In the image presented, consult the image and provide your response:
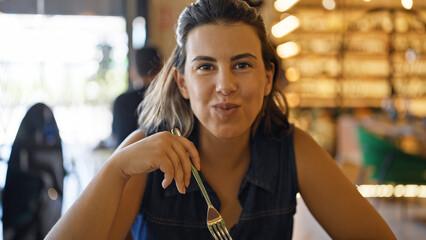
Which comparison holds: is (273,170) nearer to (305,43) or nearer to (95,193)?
(95,193)

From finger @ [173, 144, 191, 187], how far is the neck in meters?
0.28

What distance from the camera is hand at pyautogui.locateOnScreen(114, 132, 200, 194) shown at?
1.16 meters

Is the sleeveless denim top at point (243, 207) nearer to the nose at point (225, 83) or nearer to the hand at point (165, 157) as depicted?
the hand at point (165, 157)

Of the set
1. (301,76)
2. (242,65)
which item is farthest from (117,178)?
(301,76)

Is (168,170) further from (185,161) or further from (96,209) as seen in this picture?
(96,209)

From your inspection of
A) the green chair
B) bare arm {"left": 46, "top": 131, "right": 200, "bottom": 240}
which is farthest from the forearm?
the green chair

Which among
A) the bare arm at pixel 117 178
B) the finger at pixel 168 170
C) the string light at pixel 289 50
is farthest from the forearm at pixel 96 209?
the string light at pixel 289 50

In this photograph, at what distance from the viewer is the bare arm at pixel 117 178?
1157 millimetres

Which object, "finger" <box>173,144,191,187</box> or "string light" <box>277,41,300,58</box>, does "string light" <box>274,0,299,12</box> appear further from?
"finger" <box>173,144,191,187</box>

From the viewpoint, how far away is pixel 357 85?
26.6ft

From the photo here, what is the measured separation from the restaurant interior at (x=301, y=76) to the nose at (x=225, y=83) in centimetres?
47

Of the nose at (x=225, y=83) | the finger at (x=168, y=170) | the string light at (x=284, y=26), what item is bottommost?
the finger at (x=168, y=170)

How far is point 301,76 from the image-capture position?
7.99m

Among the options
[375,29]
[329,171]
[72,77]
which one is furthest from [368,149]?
[375,29]
